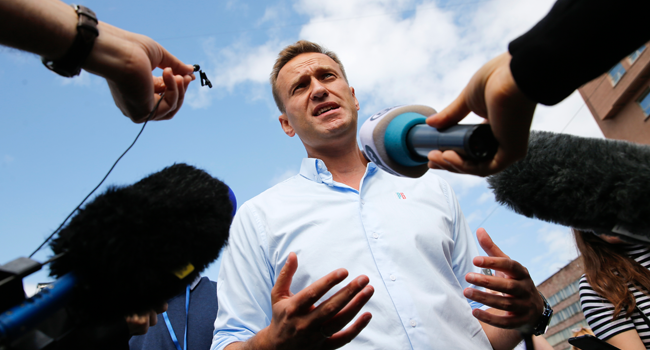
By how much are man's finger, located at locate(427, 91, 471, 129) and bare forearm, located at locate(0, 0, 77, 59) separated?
3.79 ft

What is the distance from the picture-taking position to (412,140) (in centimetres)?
131

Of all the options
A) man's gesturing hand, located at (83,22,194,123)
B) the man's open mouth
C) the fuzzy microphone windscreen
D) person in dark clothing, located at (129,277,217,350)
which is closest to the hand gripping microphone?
the fuzzy microphone windscreen

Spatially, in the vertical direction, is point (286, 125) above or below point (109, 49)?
above

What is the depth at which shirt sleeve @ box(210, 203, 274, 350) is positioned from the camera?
2.03m

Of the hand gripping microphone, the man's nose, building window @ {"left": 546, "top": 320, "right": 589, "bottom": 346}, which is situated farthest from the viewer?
building window @ {"left": 546, "top": 320, "right": 589, "bottom": 346}

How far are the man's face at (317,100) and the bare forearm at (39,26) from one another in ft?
5.65

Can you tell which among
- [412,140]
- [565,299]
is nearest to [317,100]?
[412,140]

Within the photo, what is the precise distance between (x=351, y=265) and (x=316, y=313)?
24.9 inches

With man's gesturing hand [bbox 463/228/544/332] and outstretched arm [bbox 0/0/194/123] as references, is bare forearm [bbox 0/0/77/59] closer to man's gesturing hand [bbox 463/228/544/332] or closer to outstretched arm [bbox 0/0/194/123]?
outstretched arm [bbox 0/0/194/123]

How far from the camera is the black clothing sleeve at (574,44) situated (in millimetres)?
857

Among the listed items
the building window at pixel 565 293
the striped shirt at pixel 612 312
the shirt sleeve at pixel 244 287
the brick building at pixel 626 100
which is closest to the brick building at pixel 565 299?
the building window at pixel 565 293

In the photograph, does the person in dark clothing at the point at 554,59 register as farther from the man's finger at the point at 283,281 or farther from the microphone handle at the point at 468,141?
the man's finger at the point at 283,281

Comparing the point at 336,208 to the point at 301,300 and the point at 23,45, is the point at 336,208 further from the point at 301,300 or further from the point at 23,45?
the point at 23,45

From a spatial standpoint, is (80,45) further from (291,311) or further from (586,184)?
(586,184)
